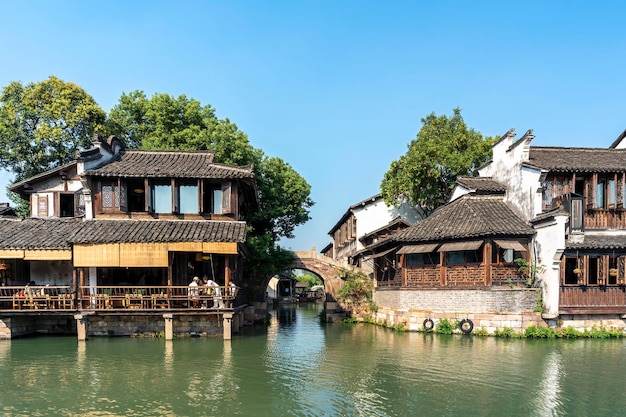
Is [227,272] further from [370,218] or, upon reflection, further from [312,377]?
[370,218]

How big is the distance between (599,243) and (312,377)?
1677 centimetres

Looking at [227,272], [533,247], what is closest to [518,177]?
[533,247]

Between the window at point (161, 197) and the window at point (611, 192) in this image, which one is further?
the window at point (611, 192)

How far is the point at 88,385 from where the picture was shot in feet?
43.4

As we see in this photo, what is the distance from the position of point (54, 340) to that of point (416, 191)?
2544 centimetres

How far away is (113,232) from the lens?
21.2 m

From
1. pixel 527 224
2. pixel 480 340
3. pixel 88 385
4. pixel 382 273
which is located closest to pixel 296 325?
pixel 382 273

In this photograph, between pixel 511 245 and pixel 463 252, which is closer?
pixel 511 245

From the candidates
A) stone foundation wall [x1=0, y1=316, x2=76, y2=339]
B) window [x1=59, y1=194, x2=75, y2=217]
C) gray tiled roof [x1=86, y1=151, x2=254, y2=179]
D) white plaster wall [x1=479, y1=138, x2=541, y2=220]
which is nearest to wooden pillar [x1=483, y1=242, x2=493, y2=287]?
white plaster wall [x1=479, y1=138, x2=541, y2=220]

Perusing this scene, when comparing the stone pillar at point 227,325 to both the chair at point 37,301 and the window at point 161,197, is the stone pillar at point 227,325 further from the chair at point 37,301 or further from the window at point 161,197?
the chair at point 37,301

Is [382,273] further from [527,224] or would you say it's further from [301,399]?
[301,399]

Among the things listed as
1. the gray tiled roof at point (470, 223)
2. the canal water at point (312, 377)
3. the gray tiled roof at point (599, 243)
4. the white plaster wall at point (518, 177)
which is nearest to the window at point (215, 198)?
the canal water at point (312, 377)

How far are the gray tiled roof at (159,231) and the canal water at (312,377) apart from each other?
4.75 meters

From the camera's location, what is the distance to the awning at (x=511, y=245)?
2202 cm
